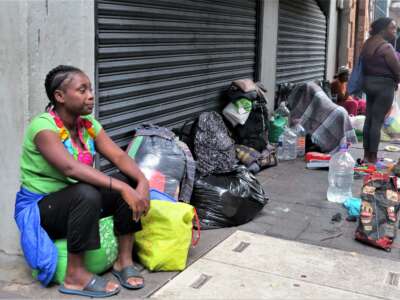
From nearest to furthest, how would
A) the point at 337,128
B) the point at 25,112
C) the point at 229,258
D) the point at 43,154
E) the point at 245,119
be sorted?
1. the point at 43,154
2. the point at 25,112
3. the point at 229,258
4. the point at 245,119
5. the point at 337,128

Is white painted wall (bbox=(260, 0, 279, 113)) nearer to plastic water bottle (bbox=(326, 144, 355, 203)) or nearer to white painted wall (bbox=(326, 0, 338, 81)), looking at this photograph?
plastic water bottle (bbox=(326, 144, 355, 203))

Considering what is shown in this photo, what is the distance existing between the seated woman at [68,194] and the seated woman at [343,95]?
7.99 metres

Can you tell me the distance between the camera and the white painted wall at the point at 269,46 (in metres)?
8.41

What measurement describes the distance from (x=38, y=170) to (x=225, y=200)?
183cm

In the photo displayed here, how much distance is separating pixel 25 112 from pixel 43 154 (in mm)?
626

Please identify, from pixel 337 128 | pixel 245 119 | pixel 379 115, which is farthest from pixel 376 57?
pixel 245 119

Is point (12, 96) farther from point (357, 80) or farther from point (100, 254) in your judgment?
point (357, 80)

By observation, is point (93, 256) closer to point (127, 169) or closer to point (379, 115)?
point (127, 169)

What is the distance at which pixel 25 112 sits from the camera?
153 inches

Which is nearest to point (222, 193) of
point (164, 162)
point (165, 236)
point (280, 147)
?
point (164, 162)

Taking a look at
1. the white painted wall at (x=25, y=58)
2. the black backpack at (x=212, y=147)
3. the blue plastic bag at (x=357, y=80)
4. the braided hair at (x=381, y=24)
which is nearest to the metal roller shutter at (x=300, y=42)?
the blue plastic bag at (x=357, y=80)

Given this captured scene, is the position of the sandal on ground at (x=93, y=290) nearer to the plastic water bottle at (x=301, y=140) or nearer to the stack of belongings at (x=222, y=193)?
the stack of belongings at (x=222, y=193)

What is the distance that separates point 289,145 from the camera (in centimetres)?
789

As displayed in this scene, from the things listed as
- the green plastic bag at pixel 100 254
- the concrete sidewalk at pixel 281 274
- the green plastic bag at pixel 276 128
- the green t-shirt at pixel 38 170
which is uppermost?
the green t-shirt at pixel 38 170
